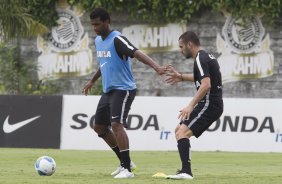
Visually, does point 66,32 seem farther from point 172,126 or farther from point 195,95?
point 195,95

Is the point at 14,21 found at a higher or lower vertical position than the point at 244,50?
higher

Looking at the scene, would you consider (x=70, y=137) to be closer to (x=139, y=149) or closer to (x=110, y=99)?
(x=139, y=149)

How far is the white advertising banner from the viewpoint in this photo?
834 inches

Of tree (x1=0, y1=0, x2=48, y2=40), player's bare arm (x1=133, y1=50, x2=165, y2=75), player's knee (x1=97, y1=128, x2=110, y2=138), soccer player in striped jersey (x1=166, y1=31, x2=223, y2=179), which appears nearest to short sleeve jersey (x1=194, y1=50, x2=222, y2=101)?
soccer player in striped jersey (x1=166, y1=31, x2=223, y2=179)

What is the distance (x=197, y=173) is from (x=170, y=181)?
202 centimetres

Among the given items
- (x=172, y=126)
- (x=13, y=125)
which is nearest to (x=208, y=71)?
(x=172, y=126)

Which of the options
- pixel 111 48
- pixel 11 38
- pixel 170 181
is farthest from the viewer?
pixel 11 38

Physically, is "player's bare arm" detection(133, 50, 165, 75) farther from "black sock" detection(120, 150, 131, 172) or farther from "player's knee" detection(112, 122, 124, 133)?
"black sock" detection(120, 150, 131, 172)

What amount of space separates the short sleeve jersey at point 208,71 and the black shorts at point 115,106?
1117mm

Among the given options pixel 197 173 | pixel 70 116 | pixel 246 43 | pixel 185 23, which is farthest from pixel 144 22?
pixel 197 173

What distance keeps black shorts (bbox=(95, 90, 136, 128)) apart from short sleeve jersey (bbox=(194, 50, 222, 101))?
1.12 metres

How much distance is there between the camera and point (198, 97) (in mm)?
11523

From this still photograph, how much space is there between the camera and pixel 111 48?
1252 cm

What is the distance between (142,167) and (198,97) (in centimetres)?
392
